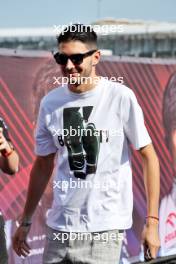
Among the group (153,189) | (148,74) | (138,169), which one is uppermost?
(153,189)

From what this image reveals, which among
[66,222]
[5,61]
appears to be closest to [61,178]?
[66,222]

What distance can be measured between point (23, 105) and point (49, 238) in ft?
6.13

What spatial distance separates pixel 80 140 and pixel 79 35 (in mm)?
528

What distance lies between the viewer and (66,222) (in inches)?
130

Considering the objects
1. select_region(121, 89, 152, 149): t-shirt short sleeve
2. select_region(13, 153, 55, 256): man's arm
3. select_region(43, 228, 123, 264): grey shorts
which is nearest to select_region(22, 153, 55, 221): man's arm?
select_region(13, 153, 55, 256): man's arm

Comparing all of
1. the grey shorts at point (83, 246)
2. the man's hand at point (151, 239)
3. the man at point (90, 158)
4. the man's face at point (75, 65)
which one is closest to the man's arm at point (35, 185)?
the man at point (90, 158)

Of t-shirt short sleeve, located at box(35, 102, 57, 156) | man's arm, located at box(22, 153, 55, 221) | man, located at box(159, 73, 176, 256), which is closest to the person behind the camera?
t-shirt short sleeve, located at box(35, 102, 57, 156)

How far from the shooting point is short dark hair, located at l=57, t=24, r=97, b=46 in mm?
3301

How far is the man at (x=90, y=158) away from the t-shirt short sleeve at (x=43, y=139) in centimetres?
1

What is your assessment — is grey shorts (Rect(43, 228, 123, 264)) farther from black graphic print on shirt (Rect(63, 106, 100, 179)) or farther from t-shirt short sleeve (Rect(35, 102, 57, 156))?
t-shirt short sleeve (Rect(35, 102, 57, 156))

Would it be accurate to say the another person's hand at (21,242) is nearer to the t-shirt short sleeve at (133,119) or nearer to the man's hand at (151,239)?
the man's hand at (151,239)

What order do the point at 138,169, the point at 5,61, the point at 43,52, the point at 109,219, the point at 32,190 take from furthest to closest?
the point at 138,169, the point at 43,52, the point at 5,61, the point at 32,190, the point at 109,219

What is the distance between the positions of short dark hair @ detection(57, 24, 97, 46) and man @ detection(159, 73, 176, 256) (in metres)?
3.35

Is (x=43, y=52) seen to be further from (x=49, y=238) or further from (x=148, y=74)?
(x=49, y=238)
